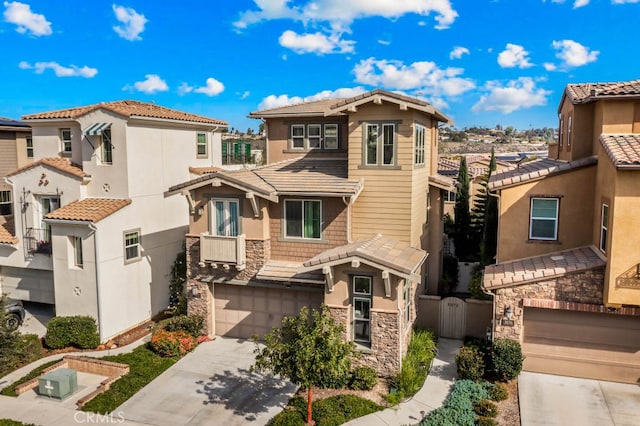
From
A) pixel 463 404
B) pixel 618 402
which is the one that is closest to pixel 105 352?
pixel 463 404

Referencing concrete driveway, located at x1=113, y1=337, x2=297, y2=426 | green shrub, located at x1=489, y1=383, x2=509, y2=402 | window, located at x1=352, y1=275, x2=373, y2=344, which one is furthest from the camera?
window, located at x1=352, y1=275, x2=373, y2=344

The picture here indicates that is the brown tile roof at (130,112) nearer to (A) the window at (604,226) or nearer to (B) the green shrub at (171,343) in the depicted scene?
(B) the green shrub at (171,343)

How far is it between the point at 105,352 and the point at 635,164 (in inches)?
722

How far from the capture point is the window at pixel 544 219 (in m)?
16.7

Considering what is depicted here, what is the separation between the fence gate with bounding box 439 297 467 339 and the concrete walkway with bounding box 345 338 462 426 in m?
1.36

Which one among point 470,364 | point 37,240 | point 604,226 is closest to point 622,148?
point 604,226

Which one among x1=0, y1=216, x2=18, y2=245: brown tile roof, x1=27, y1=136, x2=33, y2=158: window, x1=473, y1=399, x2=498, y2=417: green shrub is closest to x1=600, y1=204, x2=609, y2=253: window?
x1=473, y1=399, x2=498, y2=417: green shrub

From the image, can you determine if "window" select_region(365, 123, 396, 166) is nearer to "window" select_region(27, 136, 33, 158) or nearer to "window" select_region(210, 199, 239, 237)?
"window" select_region(210, 199, 239, 237)

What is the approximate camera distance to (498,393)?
14094mm

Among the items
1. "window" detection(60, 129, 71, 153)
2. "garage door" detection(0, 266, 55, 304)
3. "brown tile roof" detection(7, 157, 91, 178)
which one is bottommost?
"garage door" detection(0, 266, 55, 304)

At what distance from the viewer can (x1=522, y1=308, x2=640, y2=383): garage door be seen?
14.7 metres

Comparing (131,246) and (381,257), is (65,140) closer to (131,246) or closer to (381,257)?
(131,246)

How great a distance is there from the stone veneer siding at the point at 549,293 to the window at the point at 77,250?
15625 millimetres

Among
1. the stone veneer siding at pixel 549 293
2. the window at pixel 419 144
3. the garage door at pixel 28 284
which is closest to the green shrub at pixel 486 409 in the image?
the stone veneer siding at pixel 549 293
